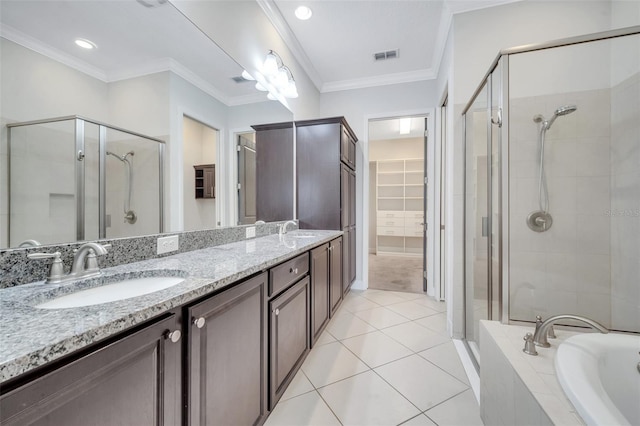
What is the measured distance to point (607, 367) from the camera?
107 centimetres

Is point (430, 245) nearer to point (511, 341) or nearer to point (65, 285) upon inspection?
point (511, 341)

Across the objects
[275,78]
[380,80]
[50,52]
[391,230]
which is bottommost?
[391,230]

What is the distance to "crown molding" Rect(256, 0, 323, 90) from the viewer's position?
2248mm

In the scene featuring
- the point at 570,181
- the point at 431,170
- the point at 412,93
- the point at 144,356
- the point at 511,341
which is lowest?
the point at 511,341

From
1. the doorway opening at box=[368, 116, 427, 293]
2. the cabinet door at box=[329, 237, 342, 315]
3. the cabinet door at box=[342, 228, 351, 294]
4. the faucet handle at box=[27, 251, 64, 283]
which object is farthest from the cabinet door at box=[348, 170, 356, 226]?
the faucet handle at box=[27, 251, 64, 283]

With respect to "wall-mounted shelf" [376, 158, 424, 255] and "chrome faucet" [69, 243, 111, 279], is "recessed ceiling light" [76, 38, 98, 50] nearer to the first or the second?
"chrome faucet" [69, 243, 111, 279]

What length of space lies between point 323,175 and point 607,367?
2.33 m

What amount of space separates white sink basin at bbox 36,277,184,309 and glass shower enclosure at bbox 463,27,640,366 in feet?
6.04

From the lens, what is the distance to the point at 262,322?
3.85 feet

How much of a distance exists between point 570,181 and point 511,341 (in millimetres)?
1407

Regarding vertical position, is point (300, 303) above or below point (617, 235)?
below

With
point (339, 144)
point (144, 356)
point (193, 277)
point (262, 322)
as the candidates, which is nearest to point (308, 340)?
point (262, 322)

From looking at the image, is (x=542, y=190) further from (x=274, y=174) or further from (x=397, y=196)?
(x=397, y=196)

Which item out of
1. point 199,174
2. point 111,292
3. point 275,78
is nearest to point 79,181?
point 111,292
